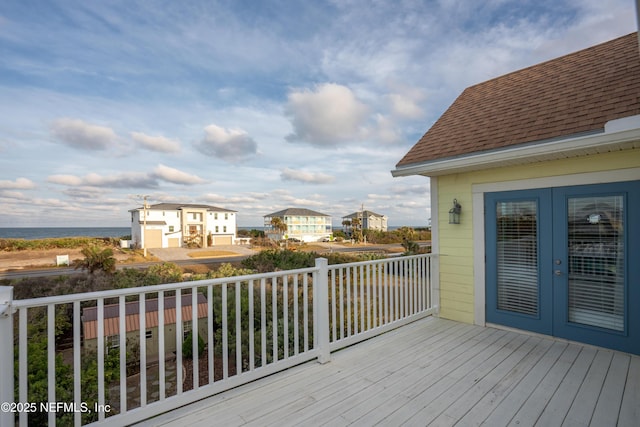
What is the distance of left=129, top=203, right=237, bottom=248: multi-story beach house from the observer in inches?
1059

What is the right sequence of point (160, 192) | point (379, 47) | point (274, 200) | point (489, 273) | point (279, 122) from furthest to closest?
1. point (274, 200)
2. point (160, 192)
3. point (279, 122)
4. point (379, 47)
5. point (489, 273)

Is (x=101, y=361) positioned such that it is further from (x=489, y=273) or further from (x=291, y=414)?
(x=489, y=273)

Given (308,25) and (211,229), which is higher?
(308,25)

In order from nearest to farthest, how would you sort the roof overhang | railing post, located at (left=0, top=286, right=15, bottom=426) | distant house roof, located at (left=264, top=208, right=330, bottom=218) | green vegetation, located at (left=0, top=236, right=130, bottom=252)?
railing post, located at (left=0, top=286, right=15, bottom=426)
the roof overhang
green vegetation, located at (left=0, top=236, right=130, bottom=252)
distant house roof, located at (left=264, top=208, right=330, bottom=218)

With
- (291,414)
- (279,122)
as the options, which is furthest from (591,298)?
(279,122)

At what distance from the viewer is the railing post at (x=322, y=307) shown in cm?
290

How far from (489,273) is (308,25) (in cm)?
609

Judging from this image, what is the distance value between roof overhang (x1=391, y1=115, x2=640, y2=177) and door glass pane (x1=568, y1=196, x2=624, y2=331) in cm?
56

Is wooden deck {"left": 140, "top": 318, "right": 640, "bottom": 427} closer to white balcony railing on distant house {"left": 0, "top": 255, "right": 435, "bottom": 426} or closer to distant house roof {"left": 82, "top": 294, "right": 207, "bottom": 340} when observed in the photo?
white balcony railing on distant house {"left": 0, "top": 255, "right": 435, "bottom": 426}

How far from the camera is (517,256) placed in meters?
3.77

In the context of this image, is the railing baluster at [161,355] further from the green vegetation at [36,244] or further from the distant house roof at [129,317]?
the green vegetation at [36,244]

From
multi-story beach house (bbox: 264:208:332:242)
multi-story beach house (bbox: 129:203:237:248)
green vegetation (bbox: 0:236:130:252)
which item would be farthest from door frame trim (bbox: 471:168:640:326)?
multi-story beach house (bbox: 264:208:332:242)

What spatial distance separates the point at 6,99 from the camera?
8.33 m

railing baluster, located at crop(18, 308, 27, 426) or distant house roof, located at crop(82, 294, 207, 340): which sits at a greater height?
railing baluster, located at crop(18, 308, 27, 426)
